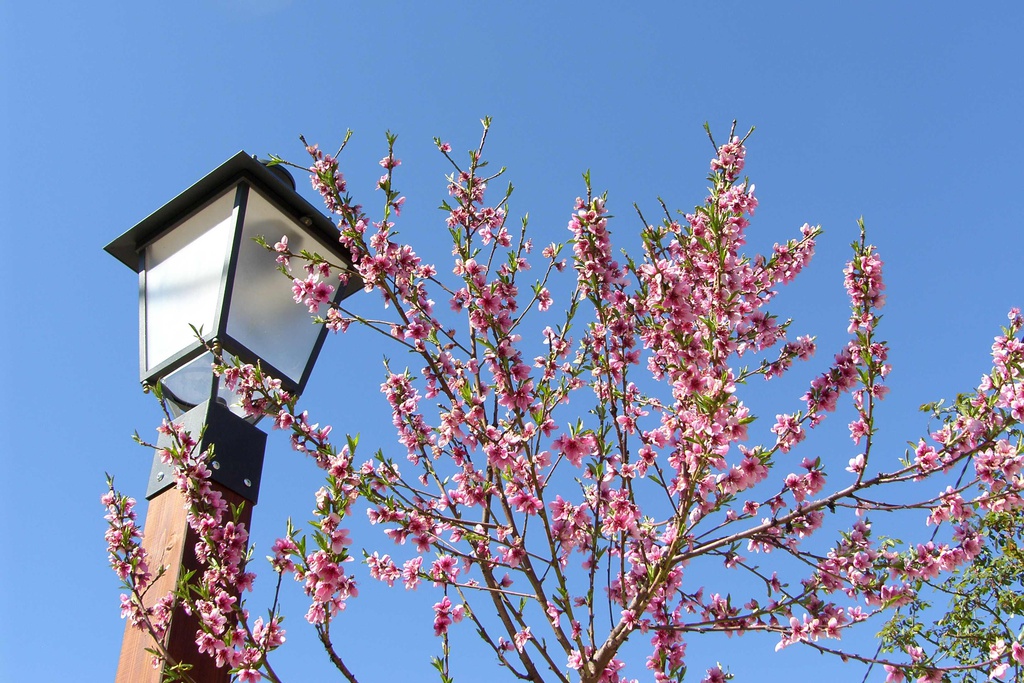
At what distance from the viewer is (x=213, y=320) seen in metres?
2.46

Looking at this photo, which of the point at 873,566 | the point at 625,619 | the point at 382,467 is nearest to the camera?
the point at 625,619

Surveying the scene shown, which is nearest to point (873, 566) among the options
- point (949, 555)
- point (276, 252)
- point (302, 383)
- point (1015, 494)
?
point (949, 555)

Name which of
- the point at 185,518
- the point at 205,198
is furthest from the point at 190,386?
the point at 205,198

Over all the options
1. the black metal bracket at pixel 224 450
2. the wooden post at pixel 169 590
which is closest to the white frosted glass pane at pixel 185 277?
the black metal bracket at pixel 224 450

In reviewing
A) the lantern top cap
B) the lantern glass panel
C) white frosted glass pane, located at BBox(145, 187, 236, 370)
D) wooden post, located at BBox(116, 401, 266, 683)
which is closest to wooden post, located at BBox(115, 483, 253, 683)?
wooden post, located at BBox(116, 401, 266, 683)

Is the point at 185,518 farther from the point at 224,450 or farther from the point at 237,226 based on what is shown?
the point at 237,226

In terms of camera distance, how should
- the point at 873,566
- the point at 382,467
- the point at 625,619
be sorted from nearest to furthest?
the point at 625,619
the point at 873,566
the point at 382,467

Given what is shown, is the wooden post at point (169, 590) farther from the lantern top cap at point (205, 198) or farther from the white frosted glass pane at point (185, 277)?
the lantern top cap at point (205, 198)

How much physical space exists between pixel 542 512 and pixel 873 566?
3.83 ft

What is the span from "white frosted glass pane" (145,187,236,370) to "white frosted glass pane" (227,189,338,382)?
0.08 meters

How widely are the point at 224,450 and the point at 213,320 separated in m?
0.43

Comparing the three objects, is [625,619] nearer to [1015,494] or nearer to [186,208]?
[1015,494]

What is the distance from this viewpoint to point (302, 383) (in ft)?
9.21

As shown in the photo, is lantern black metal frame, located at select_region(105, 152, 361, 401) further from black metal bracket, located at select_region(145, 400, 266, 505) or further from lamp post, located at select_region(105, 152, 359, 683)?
black metal bracket, located at select_region(145, 400, 266, 505)
